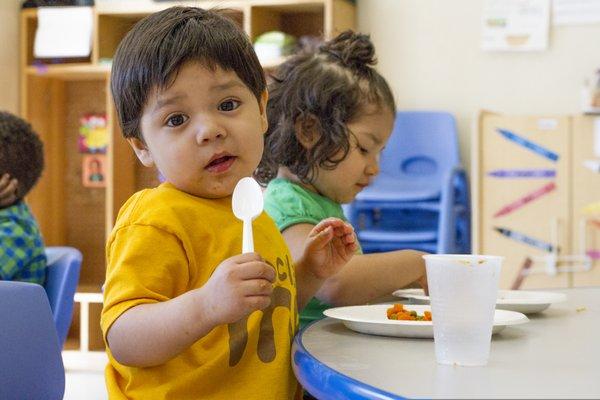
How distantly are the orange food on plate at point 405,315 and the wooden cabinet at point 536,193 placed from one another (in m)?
2.68

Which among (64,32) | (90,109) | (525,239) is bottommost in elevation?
(525,239)

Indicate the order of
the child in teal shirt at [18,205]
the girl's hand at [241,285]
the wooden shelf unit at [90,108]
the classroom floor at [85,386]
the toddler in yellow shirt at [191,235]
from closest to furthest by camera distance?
the girl's hand at [241,285] → the toddler in yellow shirt at [191,235] → the child in teal shirt at [18,205] → the classroom floor at [85,386] → the wooden shelf unit at [90,108]

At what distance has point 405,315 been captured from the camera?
0.97m

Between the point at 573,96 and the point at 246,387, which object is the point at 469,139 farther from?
the point at 246,387

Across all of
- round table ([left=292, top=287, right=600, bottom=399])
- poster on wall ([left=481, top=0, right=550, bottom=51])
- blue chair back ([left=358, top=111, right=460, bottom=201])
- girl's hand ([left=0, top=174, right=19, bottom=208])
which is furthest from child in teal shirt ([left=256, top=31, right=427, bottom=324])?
poster on wall ([left=481, top=0, right=550, bottom=51])

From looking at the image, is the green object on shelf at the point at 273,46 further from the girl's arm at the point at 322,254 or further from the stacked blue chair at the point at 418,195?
the girl's arm at the point at 322,254

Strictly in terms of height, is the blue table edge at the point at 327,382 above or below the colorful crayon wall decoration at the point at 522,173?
below

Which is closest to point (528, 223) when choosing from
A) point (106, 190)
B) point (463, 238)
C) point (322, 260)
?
point (463, 238)

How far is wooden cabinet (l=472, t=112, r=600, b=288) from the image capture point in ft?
11.7

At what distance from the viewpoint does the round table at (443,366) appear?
650 mm

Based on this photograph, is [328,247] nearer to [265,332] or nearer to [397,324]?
[265,332]

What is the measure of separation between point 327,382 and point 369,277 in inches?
23.7

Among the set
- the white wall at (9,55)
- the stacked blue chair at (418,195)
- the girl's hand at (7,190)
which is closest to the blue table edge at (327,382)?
the girl's hand at (7,190)

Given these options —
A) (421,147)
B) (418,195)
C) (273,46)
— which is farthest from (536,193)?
(273,46)
